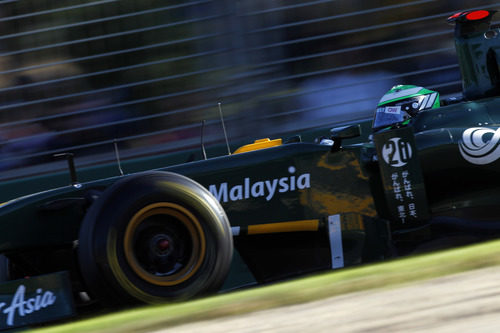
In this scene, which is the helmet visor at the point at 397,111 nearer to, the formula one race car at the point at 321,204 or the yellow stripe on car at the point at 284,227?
the formula one race car at the point at 321,204

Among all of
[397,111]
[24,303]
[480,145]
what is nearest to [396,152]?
[480,145]

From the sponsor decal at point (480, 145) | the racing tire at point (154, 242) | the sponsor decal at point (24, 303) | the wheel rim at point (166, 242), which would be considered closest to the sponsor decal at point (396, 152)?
the sponsor decal at point (480, 145)

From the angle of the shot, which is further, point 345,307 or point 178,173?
point 178,173

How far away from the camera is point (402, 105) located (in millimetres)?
5332

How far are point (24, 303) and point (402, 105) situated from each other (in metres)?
2.82

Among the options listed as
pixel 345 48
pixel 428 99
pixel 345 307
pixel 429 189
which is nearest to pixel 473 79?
pixel 428 99

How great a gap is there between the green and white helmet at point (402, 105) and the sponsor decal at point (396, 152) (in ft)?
2.24

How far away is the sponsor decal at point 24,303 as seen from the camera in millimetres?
3988

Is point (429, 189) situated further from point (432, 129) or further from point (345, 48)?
point (345, 48)

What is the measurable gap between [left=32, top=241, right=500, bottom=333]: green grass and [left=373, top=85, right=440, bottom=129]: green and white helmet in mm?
1676

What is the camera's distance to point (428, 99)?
212 inches

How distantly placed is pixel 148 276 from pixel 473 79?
2.58 m

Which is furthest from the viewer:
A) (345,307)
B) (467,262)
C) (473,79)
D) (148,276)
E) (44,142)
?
(44,142)

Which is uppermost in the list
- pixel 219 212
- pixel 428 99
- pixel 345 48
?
pixel 345 48
